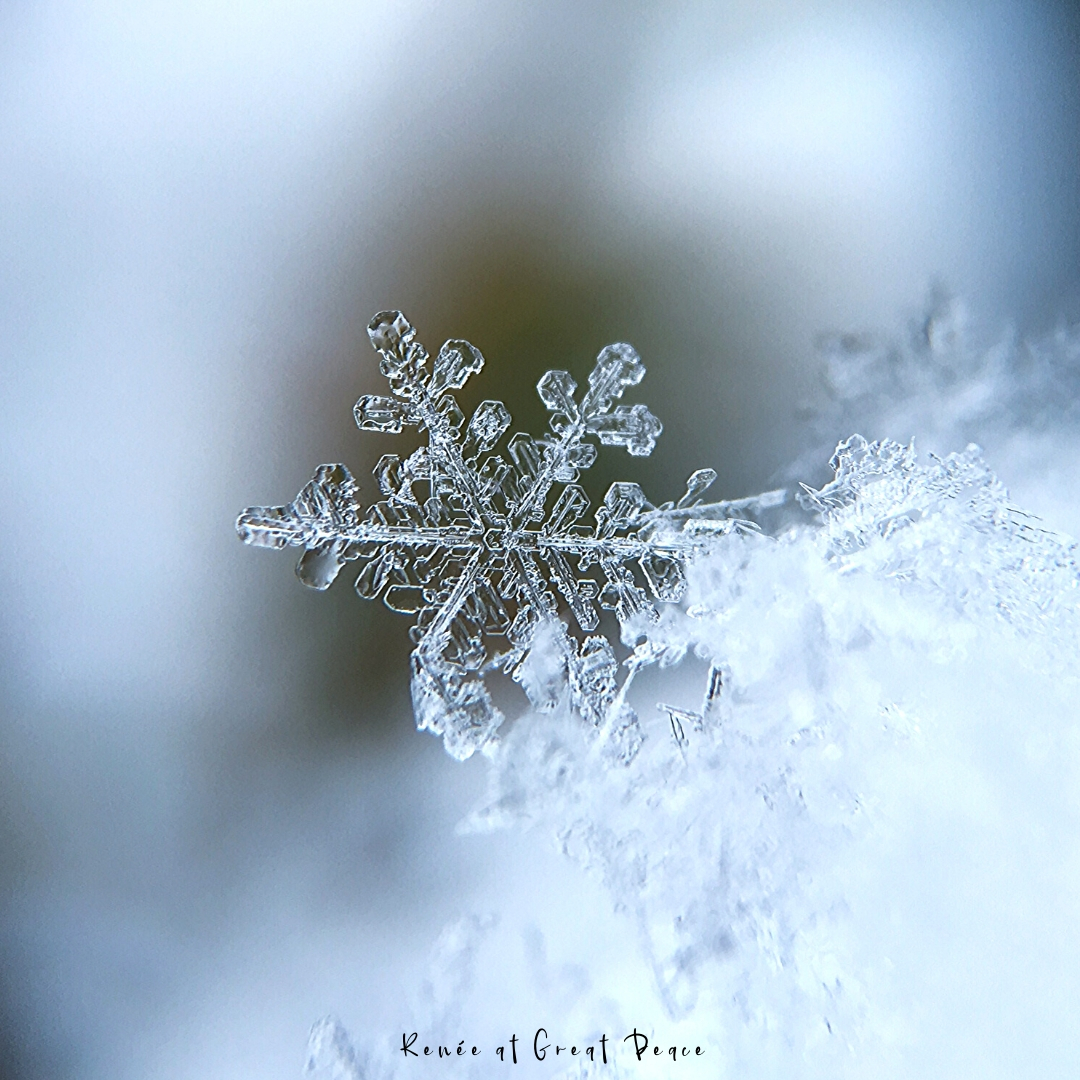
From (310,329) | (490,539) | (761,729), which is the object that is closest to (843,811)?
(761,729)

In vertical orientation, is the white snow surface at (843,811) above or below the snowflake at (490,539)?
below

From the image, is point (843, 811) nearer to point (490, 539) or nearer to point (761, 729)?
point (761, 729)

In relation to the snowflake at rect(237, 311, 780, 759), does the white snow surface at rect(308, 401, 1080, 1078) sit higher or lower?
Result: lower

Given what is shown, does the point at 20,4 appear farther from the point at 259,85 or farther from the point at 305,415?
the point at 305,415
